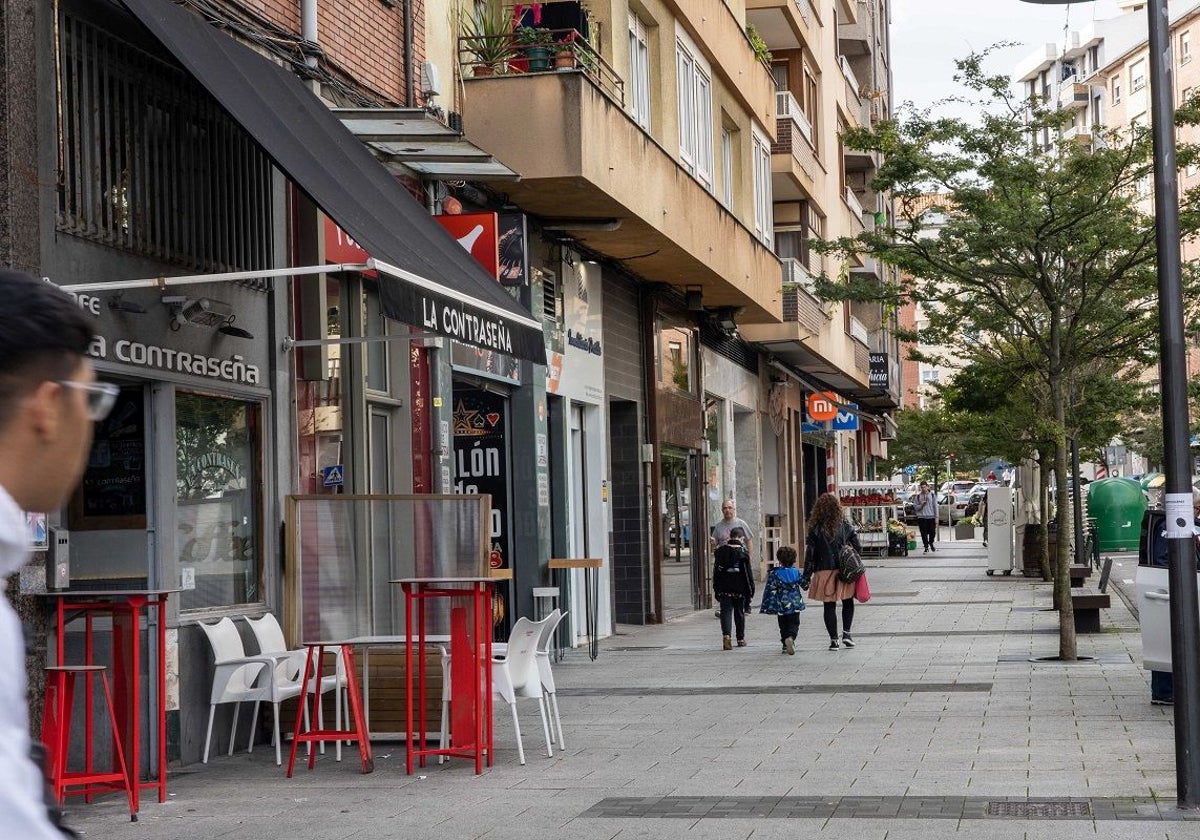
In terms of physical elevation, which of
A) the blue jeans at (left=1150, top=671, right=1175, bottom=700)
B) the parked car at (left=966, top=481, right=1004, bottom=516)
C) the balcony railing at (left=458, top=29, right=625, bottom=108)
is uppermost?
the balcony railing at (left=458, top=29, right=625, bottom=108)

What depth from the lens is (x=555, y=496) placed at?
1941 cm

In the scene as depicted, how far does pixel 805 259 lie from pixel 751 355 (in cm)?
391

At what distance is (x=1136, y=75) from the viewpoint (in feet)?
349

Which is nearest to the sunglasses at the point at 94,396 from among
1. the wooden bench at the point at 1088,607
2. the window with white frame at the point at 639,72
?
the wooden bench at the point at 1088,607

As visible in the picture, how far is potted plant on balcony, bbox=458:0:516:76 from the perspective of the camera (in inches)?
663

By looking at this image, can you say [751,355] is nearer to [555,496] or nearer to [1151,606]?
[555,496]

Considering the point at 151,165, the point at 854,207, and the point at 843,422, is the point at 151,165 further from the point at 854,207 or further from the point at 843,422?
the point at 854,207

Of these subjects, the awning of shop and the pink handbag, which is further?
the pink handbag

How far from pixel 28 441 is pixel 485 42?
15764 millimetres

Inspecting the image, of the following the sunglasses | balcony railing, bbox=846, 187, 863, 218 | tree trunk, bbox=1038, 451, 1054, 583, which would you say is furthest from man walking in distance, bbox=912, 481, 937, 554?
the sunglasses

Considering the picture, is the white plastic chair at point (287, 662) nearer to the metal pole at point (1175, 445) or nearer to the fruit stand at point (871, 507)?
the metal pole at point (1175, 445)

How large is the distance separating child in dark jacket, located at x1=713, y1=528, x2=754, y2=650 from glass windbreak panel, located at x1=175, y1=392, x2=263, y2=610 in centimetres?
795

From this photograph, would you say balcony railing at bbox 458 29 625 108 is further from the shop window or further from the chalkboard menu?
the shop window

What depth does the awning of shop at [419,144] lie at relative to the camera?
12.8 metres
